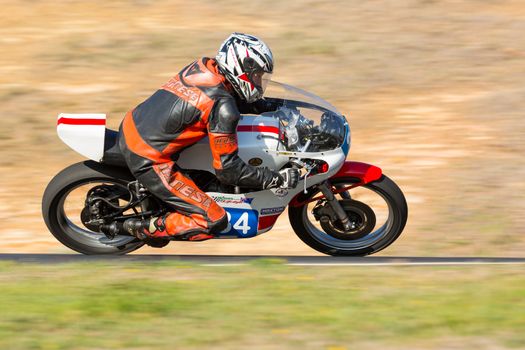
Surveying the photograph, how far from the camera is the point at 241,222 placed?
Answer: 7352 mm

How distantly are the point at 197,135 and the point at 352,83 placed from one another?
5850mm

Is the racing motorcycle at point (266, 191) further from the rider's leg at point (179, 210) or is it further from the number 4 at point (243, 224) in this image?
the rider's leg at point (179, 210)

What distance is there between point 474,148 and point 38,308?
634 centimetres

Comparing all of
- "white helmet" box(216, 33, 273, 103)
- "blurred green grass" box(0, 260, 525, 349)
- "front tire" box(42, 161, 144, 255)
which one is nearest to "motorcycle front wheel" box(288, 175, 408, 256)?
"blurred green grass" box(0, 260, 525, 349)

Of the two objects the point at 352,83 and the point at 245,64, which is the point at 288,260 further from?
the point at 352,83

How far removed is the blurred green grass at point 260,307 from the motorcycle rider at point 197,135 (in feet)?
2.30

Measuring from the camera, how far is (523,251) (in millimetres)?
8242

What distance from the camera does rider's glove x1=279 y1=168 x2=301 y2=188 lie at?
7.09 metres

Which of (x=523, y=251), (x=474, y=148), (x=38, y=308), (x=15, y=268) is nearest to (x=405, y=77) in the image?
(x=474, y=148)

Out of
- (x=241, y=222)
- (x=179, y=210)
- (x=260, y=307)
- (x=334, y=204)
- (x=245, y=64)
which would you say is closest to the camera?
(x=260, y=307)

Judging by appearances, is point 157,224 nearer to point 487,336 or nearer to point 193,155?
point 193,155

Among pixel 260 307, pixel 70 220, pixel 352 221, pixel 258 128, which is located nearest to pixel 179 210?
pixel 258 128

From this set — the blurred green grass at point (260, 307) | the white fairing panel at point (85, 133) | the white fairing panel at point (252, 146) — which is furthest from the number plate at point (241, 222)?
the white fairing panel at point (85, 133)

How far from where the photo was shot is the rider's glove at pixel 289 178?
23.2 ft
